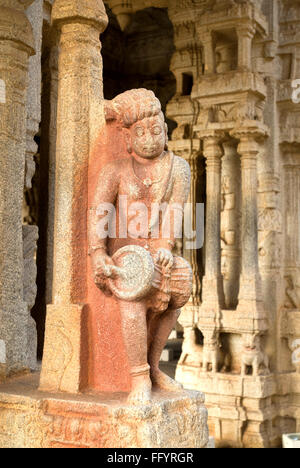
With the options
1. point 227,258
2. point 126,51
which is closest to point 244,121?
point 227,258

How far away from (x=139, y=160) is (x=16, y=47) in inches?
50.2

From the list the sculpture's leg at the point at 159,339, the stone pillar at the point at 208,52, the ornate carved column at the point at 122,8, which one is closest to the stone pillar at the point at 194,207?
the stone pillar at the point at 208,52

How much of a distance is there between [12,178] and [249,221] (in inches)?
201

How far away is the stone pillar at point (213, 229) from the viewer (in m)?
8.88

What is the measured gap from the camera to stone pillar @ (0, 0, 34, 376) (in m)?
4.11

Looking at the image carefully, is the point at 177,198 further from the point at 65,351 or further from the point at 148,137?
the point at 65,351

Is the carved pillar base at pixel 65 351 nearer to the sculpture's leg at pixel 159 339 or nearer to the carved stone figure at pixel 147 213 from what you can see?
the carved stone figure at pixel 147 213

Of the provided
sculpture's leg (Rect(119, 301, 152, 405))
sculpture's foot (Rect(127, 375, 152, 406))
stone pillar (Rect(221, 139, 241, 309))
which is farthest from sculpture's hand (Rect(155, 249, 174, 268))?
stone pillar (Rect(221, 139, 241, 309))

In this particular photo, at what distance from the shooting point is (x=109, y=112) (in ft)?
12.3

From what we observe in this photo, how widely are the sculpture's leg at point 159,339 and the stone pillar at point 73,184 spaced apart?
38cm

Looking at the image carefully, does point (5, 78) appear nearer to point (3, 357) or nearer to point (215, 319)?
point (3, 357)

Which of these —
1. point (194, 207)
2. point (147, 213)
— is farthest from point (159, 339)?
point (194, 207)

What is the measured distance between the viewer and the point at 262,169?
930cm

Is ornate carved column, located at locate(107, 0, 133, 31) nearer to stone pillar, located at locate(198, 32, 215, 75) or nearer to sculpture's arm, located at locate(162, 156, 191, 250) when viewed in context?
stone pillar, located at locate(198, 32, 215, 75)
